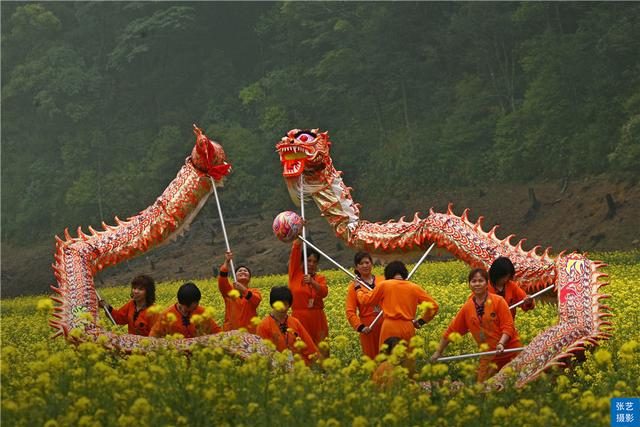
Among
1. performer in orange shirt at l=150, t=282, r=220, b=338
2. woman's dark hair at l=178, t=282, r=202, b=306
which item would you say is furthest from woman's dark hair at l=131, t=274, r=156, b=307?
woman's dark hair at l=178, t=282, r=202, b=306

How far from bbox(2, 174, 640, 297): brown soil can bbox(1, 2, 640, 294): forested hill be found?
69 cm

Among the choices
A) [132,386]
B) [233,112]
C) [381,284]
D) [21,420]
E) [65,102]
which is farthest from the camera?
[65,102]

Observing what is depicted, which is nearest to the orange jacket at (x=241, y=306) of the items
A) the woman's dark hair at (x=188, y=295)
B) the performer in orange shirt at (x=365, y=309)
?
the woman's dark hair at (x=188, y=295)

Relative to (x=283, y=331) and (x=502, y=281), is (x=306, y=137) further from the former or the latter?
(x=502, y=281)

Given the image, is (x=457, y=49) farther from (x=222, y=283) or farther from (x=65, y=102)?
(x=222, y=283)

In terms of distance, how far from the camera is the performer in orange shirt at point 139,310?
10.1 m

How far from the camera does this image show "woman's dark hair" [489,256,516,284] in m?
9.52

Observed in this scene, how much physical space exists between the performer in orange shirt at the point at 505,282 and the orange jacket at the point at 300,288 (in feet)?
5.30

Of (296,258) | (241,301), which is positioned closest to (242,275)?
(241,301)

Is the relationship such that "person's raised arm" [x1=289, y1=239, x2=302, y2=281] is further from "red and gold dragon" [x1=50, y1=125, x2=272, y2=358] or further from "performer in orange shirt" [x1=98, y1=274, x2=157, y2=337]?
"performer in orange shirt" [x1=98, y1=274, x2=157, y2=337]

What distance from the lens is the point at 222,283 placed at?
10500 millimetres

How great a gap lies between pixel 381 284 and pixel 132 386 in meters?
2.51

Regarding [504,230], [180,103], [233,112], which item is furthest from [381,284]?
[180,103]

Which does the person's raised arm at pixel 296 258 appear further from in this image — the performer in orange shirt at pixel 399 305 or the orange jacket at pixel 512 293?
the orange jacket at pixel 512 293
